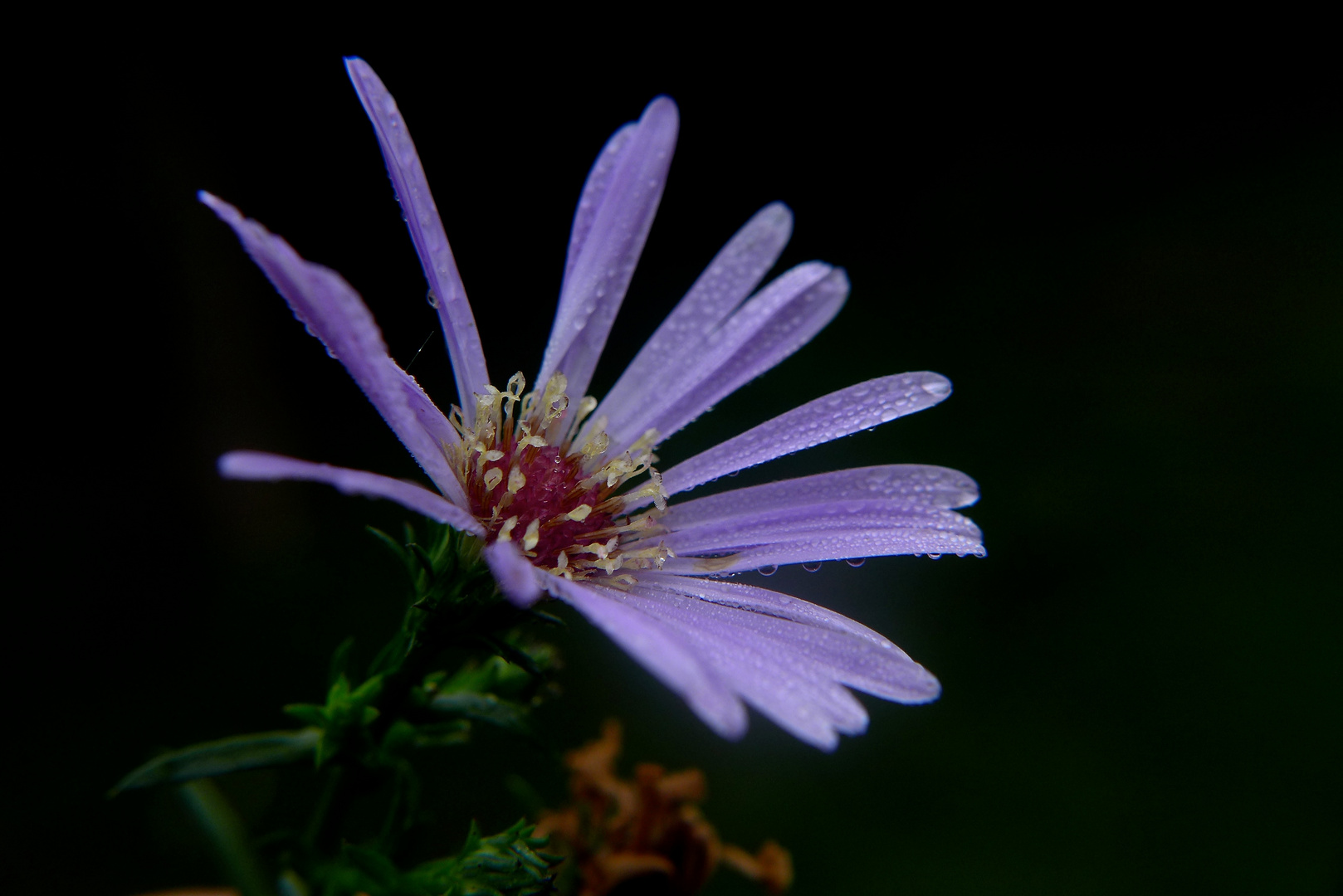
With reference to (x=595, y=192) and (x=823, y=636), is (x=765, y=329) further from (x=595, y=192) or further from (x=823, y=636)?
(x=823, y=636)

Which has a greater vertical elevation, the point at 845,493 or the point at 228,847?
the point at 845,493

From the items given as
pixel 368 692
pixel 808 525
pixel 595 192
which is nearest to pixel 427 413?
pixel 368 692

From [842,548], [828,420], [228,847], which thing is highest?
[828,420]

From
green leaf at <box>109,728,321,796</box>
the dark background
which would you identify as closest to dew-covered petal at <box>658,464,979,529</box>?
green leaf at <box>109,728,321,796</box>

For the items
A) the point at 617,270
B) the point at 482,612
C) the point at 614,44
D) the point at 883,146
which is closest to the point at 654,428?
the point at 617,270

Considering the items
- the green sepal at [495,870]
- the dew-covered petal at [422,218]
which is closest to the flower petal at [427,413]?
the dew-covered petal at [422,218]

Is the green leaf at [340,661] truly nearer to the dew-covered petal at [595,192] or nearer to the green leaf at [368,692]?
the green leaf at [368,692]

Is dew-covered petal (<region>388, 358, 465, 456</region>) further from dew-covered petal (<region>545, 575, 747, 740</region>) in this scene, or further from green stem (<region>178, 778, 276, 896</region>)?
green stem (<region>178, 778, 276, 896</region>)
